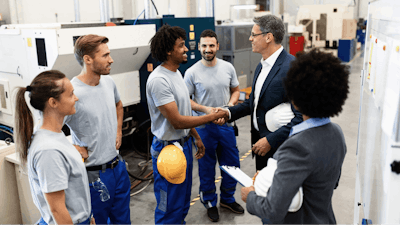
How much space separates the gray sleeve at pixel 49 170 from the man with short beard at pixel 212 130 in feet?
6.52

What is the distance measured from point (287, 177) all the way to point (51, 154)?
3.62 ft

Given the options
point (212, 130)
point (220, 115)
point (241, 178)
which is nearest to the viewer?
point (241, 178)

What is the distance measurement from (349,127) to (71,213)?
6.16 metres

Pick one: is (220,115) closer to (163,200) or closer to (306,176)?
(163,200)

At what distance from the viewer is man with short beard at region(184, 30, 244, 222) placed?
3.46m

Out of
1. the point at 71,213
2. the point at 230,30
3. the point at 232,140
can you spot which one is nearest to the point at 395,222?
the point at 71,213

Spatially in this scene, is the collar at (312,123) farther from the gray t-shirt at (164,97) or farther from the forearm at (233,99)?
the forearm at (233,99)

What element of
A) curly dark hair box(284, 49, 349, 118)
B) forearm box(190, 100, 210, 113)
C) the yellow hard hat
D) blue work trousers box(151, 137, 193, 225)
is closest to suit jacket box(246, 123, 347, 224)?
curly dark hair box(284, 49, 349, 118)

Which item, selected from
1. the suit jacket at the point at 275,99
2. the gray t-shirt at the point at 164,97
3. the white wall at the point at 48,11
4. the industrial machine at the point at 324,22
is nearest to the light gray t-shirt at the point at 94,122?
the gray t-shirt at the point at 164,97

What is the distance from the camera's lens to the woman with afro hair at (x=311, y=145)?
4.12 feet

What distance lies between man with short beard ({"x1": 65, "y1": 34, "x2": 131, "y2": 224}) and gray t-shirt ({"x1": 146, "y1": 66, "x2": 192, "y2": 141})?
0.34m

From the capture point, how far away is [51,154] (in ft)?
5.05

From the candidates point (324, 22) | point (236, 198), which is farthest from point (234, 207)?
point (324, 22)

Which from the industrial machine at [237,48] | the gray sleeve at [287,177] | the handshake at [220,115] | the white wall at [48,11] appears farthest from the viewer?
the industrial machine at [237,48]
